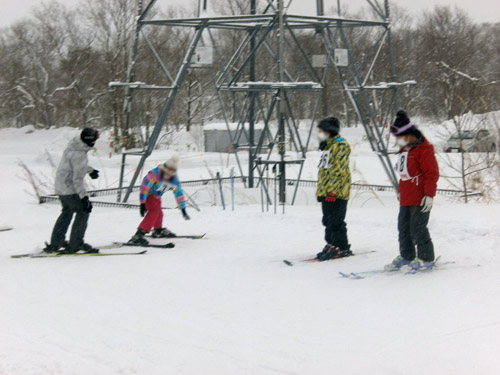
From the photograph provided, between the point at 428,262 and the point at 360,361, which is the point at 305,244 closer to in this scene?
the point at 428,262

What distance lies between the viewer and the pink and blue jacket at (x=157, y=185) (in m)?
9.66

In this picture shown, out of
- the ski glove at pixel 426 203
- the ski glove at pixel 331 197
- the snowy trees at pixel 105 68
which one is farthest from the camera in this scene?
the snowy trees at pixel 105 68

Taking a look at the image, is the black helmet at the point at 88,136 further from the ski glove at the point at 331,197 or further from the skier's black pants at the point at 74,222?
the ski glove at the point at 331,197

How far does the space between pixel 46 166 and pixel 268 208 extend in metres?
15.0

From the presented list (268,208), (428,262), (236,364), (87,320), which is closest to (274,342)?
(236,364)

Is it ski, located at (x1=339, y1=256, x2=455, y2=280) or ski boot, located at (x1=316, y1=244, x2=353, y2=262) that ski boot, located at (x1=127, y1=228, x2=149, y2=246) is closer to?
ski boot, located at (x1=316, y1=244, x2=353, y2=262)

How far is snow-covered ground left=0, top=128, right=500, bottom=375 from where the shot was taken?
15.8 feet

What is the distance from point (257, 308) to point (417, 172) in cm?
227

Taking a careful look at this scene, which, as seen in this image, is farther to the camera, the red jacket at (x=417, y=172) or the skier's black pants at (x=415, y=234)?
the skier's black pants at (x=415, y=234)

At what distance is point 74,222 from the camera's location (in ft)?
29.7

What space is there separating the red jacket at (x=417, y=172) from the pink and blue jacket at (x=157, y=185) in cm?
359

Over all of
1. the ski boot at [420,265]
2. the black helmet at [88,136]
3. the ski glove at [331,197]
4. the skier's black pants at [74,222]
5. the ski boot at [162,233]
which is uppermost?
the black helmet at [88,136]

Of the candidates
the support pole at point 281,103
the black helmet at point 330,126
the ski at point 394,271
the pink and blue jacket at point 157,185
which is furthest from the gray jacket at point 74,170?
the support pole at point 281,103

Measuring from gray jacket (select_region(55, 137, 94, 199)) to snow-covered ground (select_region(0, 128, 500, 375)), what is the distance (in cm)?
91
